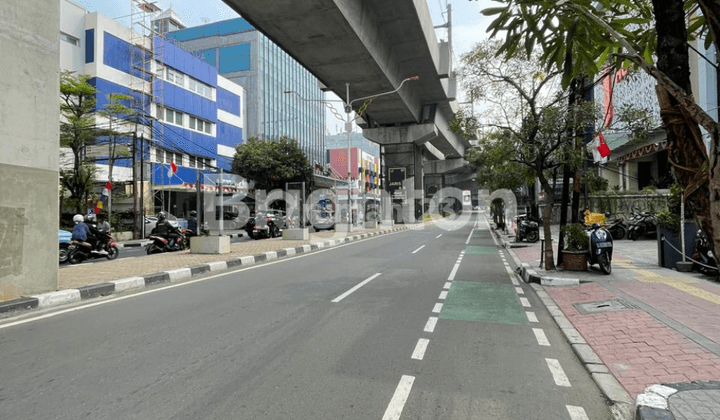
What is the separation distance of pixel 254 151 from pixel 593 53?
31299 mm

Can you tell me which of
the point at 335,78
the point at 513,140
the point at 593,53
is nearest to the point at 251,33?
the point at 335,78

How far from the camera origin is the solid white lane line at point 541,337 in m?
4.75

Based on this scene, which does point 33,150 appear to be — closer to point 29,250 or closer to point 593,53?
point 29,250

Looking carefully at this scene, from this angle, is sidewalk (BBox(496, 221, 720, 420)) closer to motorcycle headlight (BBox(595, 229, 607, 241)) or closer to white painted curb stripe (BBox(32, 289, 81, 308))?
motorcycle headlight (BBox(595, 229, 607, 241))

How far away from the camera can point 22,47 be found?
6.20 meters

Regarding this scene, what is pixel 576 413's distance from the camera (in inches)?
122

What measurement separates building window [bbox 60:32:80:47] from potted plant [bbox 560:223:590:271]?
29.5 meters

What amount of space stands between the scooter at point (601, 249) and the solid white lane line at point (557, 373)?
5425 mm

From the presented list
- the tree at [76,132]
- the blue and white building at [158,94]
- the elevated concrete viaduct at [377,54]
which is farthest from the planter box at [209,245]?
the blue and white building at [158,94]

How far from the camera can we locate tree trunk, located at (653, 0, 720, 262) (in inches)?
88.7


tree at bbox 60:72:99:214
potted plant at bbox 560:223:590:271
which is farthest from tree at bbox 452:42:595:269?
tree at bbox 60:72:99:214

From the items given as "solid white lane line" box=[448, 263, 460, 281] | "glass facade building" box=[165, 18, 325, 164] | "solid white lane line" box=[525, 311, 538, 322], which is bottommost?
"solid white lane line" box=[525, 311, 538, 322]

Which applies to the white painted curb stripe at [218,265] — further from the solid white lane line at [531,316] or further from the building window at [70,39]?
the building window at [70,39]

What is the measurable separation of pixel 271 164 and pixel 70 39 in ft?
47.8
